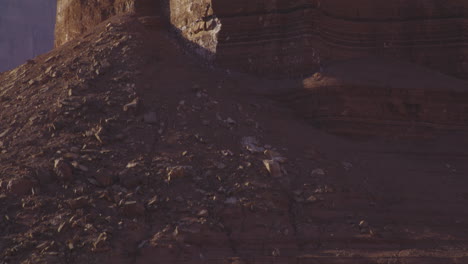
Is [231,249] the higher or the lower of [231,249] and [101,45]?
the lower

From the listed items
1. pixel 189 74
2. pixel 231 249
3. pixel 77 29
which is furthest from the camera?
pixel 77 29

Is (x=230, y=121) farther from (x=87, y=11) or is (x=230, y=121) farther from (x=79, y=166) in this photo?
(x=87, y=11)

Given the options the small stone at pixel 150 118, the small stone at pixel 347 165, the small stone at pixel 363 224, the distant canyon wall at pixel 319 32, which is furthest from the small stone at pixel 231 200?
the distant canyon wall at pixel 319 32

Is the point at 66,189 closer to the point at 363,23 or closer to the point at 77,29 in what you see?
the point at 363,23

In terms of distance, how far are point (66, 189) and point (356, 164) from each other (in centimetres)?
452

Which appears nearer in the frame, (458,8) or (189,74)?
(189,74)

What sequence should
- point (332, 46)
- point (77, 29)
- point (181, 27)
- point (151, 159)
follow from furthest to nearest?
point (77, 29) < point (181, 27) < point (332, 46) < point (151, 159)

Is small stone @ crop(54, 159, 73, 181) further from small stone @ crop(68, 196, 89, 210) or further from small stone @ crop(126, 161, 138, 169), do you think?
small stone @ crop(126, 161, 138, 169)

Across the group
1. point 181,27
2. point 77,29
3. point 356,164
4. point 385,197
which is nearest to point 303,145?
point 356,164

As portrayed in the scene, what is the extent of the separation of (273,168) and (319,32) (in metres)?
4.06

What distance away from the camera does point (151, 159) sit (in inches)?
344

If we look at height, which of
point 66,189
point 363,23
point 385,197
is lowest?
point 385,197

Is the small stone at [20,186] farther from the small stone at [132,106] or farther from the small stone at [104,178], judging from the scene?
the small stone at [132,106]

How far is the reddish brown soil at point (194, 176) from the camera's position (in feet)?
24.7
